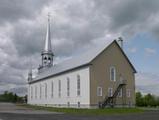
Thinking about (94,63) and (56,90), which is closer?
(94,63)

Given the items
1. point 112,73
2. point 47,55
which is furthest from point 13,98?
point 112,73

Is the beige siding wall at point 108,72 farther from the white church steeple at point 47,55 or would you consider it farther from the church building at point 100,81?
the white church steeple at point 47,55

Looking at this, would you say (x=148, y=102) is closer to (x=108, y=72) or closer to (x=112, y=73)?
(x=112, y=73)

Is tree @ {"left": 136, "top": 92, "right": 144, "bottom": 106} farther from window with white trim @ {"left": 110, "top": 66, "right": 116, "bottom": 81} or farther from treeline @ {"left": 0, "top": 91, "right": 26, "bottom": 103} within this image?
treeline @ {"left": 0, "top": 91, "right": 26, "bottom": 103}

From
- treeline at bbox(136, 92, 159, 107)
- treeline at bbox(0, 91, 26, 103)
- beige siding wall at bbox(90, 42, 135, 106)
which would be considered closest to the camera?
beige siding wall at bbox(90, 42, 135, 106)

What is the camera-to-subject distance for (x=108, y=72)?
1991 inches

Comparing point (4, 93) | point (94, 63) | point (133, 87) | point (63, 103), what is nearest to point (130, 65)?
point (133, 87)

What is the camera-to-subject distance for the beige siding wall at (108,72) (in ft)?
160

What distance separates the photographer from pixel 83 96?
164ft

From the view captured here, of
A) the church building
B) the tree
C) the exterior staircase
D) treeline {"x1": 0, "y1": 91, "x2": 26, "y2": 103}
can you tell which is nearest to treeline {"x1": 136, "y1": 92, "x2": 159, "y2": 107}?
the tree

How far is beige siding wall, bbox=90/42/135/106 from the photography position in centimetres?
4862

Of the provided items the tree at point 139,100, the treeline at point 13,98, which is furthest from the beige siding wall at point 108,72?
the treeline at point 13,98

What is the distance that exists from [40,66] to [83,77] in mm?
39392

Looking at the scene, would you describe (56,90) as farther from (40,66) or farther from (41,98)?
(40,66)
